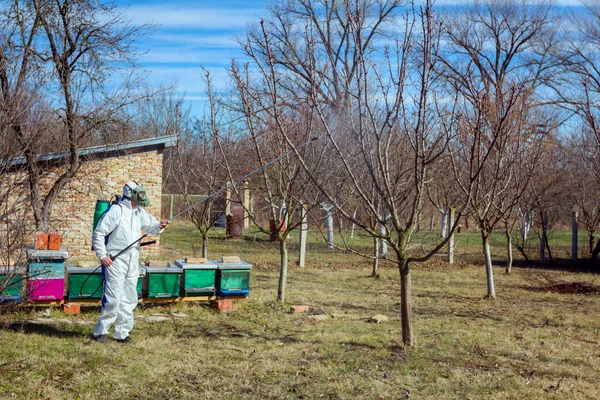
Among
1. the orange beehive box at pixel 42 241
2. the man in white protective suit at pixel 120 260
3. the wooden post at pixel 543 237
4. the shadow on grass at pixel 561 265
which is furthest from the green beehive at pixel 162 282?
the wooden post at pixel 543 237

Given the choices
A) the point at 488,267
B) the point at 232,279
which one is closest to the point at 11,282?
the point at 232,279

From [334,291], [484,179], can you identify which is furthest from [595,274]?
[334,291]

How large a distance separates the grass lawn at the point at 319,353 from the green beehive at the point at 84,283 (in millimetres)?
473

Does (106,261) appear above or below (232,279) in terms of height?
above

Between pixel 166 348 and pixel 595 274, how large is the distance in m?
14.0

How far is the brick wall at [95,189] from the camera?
48.5 feet

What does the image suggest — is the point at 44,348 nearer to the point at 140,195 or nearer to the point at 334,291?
the point at 140,195

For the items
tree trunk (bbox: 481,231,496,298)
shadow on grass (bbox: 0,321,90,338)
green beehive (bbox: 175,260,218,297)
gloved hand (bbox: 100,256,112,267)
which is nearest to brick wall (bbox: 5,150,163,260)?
green beehive (bbox: 175,260,218,297)

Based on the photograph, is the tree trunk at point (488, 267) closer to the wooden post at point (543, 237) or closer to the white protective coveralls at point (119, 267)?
the white protective coveralls at point (119, 267)

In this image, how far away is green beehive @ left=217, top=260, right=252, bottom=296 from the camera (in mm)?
9109

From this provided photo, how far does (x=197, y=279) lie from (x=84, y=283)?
161cm

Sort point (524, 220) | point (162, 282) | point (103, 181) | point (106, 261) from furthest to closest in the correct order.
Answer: point (524, 220) → point (103, 181) → point (162, 282) → point (106, 261)

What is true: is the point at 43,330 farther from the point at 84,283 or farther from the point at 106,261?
the point at 106,261

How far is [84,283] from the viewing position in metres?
8.03
